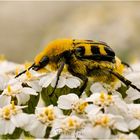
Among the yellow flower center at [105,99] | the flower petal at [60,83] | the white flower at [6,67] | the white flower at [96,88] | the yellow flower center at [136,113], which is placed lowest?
the yellow flower center at [136,113]

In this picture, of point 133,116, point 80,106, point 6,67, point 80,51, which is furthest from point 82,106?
point 6,67

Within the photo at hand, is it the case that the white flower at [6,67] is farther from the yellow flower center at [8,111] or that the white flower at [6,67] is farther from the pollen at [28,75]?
the yellow flower center at [8,111]

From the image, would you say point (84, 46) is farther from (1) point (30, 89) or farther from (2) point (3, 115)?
(2) point (3, 115)

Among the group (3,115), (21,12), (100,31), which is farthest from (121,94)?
(21,12)

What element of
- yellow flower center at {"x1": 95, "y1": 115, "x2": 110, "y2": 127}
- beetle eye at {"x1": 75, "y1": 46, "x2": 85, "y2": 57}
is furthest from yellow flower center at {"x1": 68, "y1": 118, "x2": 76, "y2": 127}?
beetle eye at {"x1": 75, "y1": 46, "x2": 85, "y2": 57}

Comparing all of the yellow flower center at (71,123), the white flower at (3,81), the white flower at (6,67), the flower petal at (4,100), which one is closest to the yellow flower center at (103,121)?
Answer: the yellow flower center at (71,123)

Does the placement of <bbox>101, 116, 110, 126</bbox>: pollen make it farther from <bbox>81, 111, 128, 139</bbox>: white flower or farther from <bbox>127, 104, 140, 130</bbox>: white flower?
<bbox>127, 104, 140, 130</bbox>: white flower
